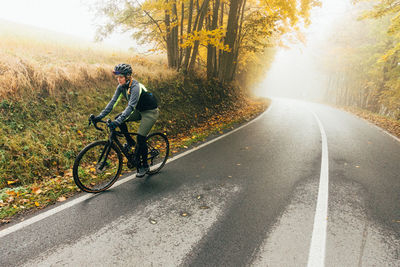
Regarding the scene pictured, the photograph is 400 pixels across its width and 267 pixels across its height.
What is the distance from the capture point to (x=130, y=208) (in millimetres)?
3811

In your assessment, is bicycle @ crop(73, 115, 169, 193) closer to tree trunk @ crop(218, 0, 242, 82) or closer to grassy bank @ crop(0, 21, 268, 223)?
grassy bank @ crop(0, 21, 268, 223)

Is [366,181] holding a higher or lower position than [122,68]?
lower

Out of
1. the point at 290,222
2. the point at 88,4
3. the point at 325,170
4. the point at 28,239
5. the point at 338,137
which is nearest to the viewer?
the point at 28,239

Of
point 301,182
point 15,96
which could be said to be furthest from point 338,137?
point 15,96

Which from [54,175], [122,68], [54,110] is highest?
[122,68]

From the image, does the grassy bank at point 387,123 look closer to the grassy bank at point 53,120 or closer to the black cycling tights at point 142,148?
the grassy bank at point 53,120

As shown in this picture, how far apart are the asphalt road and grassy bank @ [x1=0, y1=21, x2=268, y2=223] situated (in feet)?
3.54

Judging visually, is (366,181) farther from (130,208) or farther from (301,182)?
(130,208)

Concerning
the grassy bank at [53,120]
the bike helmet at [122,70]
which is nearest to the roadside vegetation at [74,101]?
the grassy bank at [53,120]

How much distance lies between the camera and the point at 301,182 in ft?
16.6

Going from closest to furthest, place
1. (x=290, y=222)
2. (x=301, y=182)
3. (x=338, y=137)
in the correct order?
(x=290, y=222), (x=301, y=182), (x=338, y=137)

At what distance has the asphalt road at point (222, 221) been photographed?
282 centimetres

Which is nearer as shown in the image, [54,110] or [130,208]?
[130,208]

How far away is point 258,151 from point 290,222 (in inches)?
144
